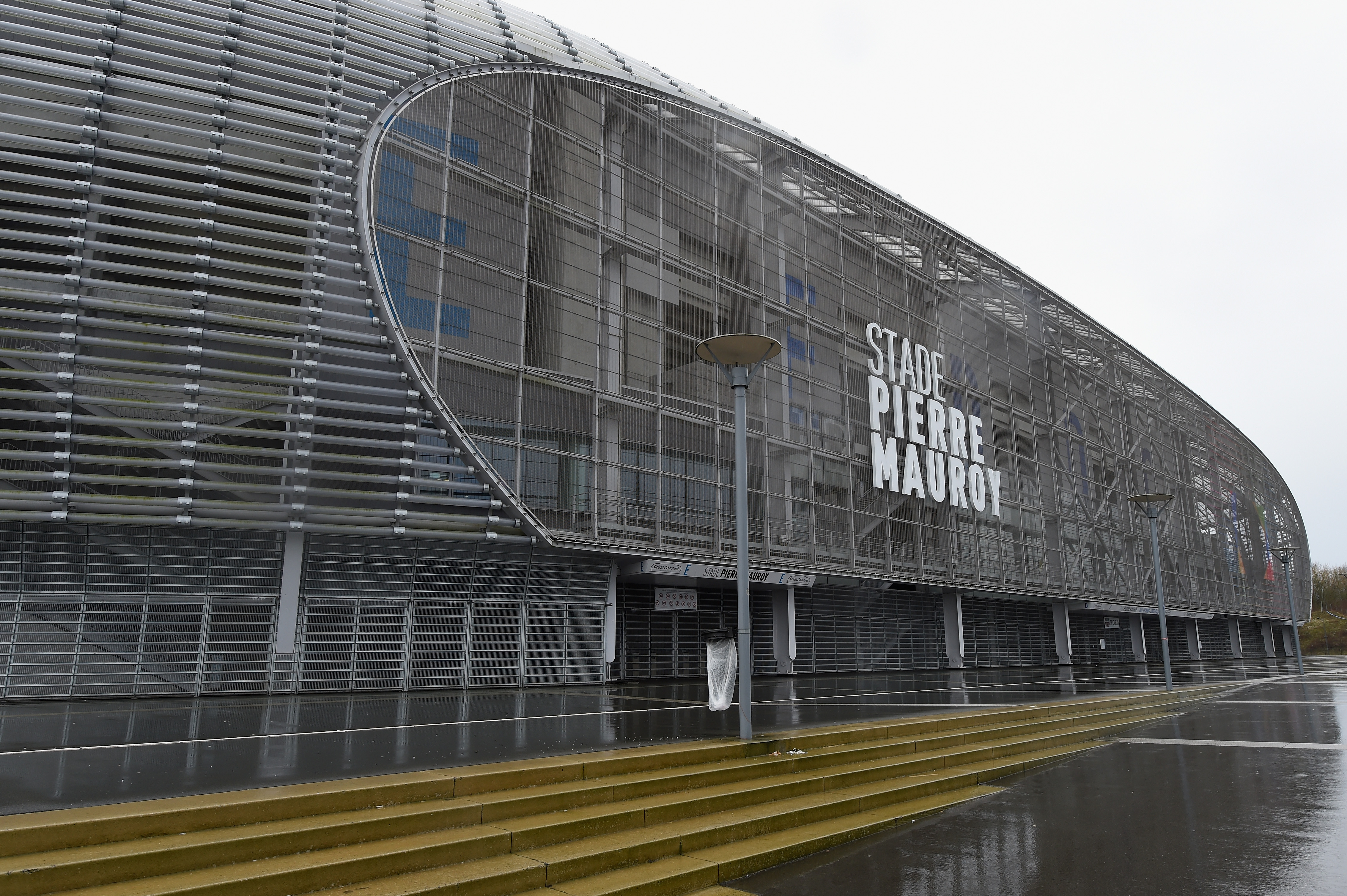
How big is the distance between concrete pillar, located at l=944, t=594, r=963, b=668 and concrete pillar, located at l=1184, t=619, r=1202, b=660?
33567 millimetres

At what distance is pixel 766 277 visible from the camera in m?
28.5

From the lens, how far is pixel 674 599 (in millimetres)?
24625

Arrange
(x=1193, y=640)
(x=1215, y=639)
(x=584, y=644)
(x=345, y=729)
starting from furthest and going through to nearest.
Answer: (x=1215, y=639)
(x=1193, y=640)
(x=584, y=644)
(x=345, y=729)

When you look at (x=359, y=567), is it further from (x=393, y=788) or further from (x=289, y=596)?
(x=393, y=788)

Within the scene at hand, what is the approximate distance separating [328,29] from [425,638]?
14588mm

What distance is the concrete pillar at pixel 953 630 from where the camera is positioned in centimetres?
3416

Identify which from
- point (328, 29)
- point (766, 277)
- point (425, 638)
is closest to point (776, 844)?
point (425, 638)

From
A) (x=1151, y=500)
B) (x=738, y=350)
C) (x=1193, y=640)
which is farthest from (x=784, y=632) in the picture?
(x=1193, y=640)

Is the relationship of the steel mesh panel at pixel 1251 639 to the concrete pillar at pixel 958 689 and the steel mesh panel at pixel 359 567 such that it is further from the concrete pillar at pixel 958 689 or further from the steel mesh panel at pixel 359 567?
the steel mesh panel at pixel 359 567

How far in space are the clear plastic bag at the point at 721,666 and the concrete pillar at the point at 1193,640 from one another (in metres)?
58.5

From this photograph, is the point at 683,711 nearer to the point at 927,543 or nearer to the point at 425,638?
the point at 425,638

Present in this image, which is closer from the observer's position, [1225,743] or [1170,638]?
[1225,743]

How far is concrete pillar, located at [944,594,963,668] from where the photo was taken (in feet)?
112

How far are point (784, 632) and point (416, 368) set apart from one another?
1553cm
